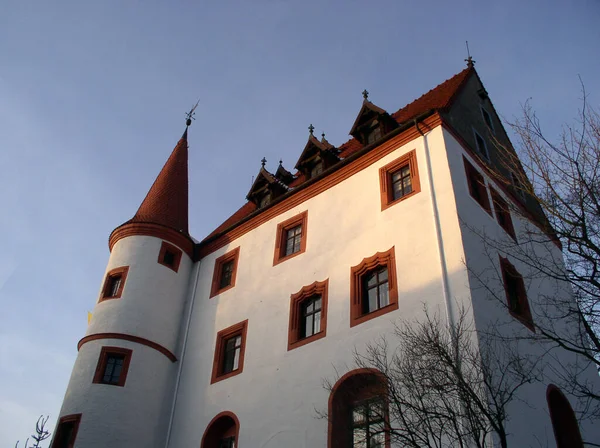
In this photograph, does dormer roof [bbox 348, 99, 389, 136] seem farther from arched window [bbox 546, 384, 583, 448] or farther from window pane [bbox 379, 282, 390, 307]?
arched window [bbox 546, 384, 583, 448]

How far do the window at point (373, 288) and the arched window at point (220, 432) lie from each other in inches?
Result: 190

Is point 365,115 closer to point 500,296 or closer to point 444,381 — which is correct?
point 500,296

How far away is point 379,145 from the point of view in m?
18.0

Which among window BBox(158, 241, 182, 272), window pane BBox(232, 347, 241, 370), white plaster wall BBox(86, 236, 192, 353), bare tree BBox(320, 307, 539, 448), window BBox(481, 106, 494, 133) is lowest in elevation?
bare tree BBox(320, 307, 539, 448)

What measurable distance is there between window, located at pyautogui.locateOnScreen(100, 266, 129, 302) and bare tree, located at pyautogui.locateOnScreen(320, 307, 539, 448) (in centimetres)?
917

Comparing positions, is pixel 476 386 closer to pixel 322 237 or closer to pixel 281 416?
pixel 281 416

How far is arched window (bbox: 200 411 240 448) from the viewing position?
1662 cm

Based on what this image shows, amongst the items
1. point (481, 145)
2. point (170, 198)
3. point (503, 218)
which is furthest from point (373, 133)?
point (170, 198)

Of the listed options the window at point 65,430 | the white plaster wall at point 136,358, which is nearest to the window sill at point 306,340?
the white plaster wall at point 136,358

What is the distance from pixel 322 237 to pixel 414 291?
14.2 feet

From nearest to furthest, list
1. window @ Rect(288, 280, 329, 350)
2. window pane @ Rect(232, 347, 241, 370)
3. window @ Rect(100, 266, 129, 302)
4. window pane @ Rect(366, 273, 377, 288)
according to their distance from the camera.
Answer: window pane @ Rect(366, 273, 377, 288) → window @ Rect(288, 280, 329, 350) → window pane @ Rect(232, 347, 241, 370) → window @ Rect(100, 266, 129, 302)

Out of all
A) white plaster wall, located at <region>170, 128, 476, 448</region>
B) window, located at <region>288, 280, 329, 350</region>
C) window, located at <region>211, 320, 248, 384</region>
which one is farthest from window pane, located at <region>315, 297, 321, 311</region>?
window, located at <region>211, 320, 248, 384</region>

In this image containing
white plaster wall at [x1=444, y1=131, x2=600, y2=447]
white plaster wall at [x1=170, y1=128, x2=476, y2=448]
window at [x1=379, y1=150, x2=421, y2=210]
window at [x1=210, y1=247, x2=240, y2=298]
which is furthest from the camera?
window at [x1=210, y1=247, x2=240, y2=298]

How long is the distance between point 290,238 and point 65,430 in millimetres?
8690
